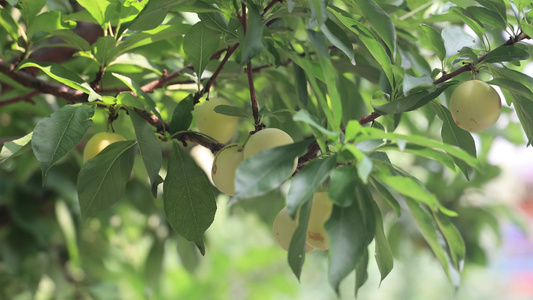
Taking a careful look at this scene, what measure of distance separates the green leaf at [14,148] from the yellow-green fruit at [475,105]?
27 centimetres

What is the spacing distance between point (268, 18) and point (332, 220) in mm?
148

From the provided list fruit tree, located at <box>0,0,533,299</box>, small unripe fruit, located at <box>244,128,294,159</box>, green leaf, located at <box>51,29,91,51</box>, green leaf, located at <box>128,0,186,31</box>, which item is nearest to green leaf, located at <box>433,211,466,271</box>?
fruit tree, located at <box>0,0,533,299</box>

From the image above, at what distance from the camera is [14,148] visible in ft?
1.14

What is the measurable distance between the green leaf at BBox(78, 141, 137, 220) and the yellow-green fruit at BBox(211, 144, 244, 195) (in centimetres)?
7

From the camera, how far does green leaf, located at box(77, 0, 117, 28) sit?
43cm

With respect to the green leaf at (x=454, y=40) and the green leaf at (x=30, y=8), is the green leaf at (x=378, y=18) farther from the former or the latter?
the green leaf at (x=30, y=8)

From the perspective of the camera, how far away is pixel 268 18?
14.2 inches

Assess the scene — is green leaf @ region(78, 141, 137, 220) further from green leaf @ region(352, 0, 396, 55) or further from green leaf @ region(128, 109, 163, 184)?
green leaf @ region(352, 0, 396, 55)

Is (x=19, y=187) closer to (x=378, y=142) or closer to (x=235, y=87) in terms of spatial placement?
(x=235, y=87)

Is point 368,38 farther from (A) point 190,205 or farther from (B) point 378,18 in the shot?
(A) point 190,205

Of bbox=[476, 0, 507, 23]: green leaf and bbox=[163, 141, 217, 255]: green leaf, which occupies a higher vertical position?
bbox=[476, 0, 507, 23]: green leaf

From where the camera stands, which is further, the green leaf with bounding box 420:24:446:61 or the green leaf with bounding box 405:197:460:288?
the green leaf with bounding box 420:24:446:61

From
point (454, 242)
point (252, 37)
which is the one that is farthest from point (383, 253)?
point (252, 37)

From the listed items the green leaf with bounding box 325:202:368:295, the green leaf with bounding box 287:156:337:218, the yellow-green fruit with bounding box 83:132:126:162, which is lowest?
the yellow-green fruit with bounding box 83:132:126:162
